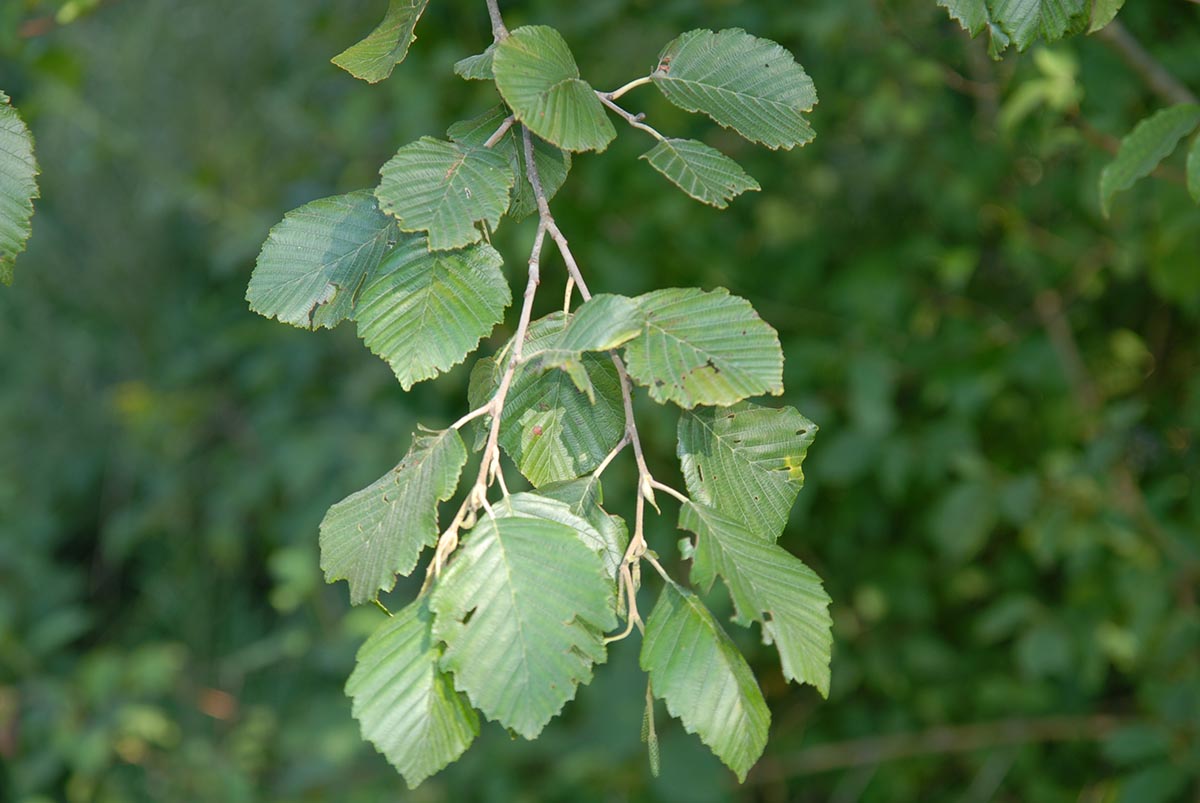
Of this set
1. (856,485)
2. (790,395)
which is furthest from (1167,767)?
(790,395)

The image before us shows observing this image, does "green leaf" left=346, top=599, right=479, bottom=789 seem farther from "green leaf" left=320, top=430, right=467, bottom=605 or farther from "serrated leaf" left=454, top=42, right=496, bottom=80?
"serrated leaf" left=454, top=42, right=496, bottom=80

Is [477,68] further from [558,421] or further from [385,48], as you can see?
[558,421]

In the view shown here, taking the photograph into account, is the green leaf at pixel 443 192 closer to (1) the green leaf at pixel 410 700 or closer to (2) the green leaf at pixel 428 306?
(2) the green leaf at pixel 428 306

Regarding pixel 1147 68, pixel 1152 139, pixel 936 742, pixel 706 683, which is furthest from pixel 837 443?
pixel 706 683

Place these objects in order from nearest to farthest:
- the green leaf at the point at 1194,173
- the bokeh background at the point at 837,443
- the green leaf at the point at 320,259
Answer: the green leaf at the point at 320,259, the green leaf at the point at 1194,173, the bokeh background at the point at 837,443

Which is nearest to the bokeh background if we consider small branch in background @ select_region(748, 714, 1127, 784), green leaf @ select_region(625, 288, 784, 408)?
small branch in background @ select_region(748, 714, 1127, 784)

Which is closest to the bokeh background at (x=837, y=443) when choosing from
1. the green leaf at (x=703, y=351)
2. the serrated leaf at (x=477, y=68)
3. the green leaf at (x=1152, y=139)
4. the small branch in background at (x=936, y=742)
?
the small branch in background at (x=936, y=742)
